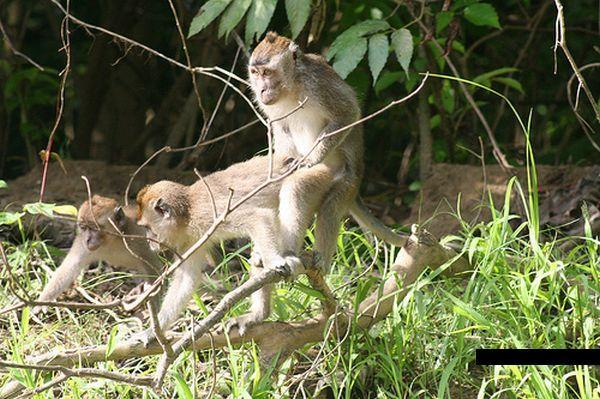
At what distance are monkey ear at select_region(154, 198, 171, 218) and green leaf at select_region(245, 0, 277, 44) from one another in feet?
4.66

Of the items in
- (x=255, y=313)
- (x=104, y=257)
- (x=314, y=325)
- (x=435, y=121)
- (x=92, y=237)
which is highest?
(x=255, y=313)

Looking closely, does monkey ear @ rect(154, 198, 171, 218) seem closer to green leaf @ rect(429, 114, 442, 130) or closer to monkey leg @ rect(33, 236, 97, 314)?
monkey leg @ rect(33, 236, 97, 314)

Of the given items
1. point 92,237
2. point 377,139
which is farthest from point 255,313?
point 377,139

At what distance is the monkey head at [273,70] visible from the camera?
620 centimetres

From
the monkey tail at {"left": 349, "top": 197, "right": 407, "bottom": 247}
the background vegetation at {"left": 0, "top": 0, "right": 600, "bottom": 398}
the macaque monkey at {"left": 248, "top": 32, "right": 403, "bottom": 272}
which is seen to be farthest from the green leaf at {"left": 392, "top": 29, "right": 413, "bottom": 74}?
the monkey tail at {"left": 349, "top": 197, "right": 407, "bottom": 247}

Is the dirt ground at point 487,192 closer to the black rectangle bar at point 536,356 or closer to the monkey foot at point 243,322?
the monkey foot at point 243,322

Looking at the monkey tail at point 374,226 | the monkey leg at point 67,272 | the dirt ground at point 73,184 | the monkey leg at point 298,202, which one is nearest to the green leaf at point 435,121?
the dirt ground at point 73,184

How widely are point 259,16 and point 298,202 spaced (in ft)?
5.31

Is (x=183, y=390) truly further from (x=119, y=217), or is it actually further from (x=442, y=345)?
(x=119, y=217)

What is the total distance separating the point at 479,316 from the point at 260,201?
1502 mm

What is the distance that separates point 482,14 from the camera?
24.1ft

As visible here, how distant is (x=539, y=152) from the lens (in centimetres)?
1059

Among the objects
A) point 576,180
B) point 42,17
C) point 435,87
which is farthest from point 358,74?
point 42,17

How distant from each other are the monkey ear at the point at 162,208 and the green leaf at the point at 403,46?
6.26 feet
